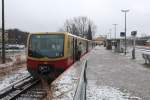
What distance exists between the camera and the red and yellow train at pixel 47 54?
784 inches

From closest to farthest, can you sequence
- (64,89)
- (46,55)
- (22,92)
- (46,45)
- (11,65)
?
(64,89)
(22,92)
(46,55)
(46,45)
(11,65)

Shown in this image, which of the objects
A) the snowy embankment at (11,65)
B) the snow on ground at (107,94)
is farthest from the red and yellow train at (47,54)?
the snow on ground at (107,94)

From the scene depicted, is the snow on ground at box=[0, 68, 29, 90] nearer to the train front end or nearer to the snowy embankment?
the train front end

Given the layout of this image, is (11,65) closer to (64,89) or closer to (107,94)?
(64,89)

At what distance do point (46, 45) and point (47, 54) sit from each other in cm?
61

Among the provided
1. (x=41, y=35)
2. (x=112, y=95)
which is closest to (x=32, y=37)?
(x=41, y=35)

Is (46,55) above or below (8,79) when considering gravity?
above

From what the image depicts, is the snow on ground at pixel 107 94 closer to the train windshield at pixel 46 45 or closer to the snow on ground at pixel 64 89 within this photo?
the snow on ground at pixel 64 89

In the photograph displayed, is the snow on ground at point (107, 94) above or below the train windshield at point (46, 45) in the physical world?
below

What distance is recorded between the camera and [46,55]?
794 inches

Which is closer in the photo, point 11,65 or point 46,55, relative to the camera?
point 46,55

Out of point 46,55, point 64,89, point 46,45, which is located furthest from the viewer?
point 46,45

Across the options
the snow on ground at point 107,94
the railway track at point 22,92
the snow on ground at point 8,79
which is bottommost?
the railway track at point 22,92

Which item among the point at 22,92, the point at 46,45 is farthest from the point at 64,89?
the point at 46,45
